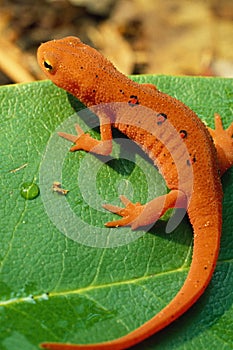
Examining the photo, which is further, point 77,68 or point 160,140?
point 77,68

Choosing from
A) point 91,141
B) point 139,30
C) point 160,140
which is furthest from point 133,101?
point 139,30

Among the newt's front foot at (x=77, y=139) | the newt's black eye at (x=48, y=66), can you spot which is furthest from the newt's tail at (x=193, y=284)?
the newt's black eye at (x=48, y=66)

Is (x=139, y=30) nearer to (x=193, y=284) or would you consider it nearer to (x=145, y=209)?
(x=145, y=209)

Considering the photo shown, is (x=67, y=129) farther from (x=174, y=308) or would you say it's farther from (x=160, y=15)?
(x=160, y=15)

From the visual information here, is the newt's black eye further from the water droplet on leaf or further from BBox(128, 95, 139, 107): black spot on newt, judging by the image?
the water droplet on leaf

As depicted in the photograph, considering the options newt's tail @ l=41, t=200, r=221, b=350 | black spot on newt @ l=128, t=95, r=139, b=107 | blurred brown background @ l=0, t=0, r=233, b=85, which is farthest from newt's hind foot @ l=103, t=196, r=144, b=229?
blurred brown background @ l=0, t=0, r=233, b=85

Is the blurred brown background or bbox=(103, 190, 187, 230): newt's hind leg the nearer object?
bbox=(103, 190, 187, 230): newt's hind leg
